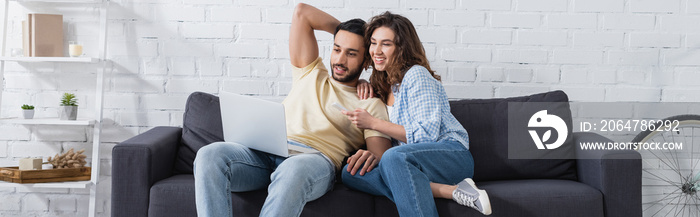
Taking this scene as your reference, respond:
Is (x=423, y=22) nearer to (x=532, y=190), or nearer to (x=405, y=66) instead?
(x=405, y=66)

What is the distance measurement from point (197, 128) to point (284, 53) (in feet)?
1.86

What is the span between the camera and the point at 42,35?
271cm

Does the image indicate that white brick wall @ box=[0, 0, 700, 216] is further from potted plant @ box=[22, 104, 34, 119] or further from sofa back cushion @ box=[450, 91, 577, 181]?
sofa back cushion @ box=[450, 91, 577, 181]

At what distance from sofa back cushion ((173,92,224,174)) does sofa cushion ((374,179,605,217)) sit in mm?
794

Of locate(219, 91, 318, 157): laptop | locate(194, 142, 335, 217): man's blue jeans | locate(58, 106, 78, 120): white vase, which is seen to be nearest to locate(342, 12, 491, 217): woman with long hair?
locate(194, 142, 335, 217): man's blue jeans

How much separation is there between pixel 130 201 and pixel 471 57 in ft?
5.28

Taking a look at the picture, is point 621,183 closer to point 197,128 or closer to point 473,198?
point 473,198

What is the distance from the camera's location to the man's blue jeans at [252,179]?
6.05 ft

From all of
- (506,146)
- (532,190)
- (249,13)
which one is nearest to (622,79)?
(506,146)

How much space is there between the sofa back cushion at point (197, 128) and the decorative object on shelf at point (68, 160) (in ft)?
1.78

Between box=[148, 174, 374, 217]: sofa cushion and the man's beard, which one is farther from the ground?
the man's beard

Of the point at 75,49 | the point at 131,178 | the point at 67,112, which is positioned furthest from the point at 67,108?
the point at 131,178

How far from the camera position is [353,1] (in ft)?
9.29

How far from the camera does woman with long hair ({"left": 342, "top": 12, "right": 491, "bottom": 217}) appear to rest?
6.38 feet
